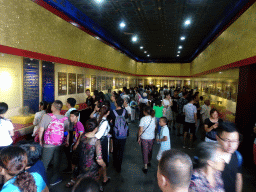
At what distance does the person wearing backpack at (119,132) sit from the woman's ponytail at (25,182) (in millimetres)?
2645

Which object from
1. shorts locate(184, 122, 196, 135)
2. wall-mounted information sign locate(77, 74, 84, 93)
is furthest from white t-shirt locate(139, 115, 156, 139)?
wall-mounted information sign locate(77, 74, 84, 93)

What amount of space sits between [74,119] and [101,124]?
74 centimetres

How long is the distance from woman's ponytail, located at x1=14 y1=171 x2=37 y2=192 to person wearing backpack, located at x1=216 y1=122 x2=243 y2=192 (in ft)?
6.78

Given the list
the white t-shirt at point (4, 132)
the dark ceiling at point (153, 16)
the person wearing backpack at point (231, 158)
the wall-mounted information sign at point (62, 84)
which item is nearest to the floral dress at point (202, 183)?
the person wearing backpack at point (231, 158)

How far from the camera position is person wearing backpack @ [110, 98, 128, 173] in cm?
432

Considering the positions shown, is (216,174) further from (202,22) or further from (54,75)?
(202,22)

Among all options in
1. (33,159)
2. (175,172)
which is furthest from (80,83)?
(175,172)

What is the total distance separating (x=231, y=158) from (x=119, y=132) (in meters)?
2.60

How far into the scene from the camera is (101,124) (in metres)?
3.66

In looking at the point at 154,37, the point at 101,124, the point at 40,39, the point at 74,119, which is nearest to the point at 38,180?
the point at 101,124

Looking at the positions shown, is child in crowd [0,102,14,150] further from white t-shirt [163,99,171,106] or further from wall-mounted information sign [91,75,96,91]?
wall-mounted information sign [91,75,96,91]

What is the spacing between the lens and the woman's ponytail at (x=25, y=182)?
1.68 m

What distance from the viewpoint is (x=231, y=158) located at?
2195 millimetres

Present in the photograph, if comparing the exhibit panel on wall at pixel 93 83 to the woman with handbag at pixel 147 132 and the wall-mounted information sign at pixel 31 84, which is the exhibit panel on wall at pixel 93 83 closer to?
the wall-mounted information sign at pixel 31 84
